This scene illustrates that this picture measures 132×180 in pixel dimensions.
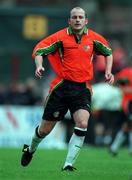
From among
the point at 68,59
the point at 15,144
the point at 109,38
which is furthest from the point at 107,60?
the point at 109,38

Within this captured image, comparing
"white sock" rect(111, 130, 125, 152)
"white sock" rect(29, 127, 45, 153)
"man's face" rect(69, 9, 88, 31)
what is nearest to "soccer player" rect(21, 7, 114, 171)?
"man's face" rect(69, 9, 88, 31)

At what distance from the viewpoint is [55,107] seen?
587 inches

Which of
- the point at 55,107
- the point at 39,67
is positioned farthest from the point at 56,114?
→ the point at 39,67

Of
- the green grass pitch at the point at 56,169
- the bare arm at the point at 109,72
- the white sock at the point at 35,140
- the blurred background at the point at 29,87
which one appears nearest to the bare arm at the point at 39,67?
the bare arm at the point at 109,72

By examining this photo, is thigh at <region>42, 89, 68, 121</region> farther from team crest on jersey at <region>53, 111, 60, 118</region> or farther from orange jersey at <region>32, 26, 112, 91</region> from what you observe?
orange jersey at <region>32, 26, 112, 91</region>

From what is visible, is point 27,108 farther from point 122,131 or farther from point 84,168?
point 84,168

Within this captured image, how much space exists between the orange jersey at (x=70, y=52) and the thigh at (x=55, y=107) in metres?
0.29

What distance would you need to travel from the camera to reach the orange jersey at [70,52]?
14789 mm

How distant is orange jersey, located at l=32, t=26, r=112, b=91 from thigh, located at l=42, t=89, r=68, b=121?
286mm

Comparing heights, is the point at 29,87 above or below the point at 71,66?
below

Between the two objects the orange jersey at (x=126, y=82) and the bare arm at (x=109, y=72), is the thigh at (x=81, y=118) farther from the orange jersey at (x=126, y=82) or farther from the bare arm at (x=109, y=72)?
the orange jersey at (x=126, y=82)

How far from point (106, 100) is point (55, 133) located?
1.70 metres

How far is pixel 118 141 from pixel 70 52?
801 centimetres

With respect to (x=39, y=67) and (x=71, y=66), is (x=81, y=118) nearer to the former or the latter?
(x=71, y=66)
